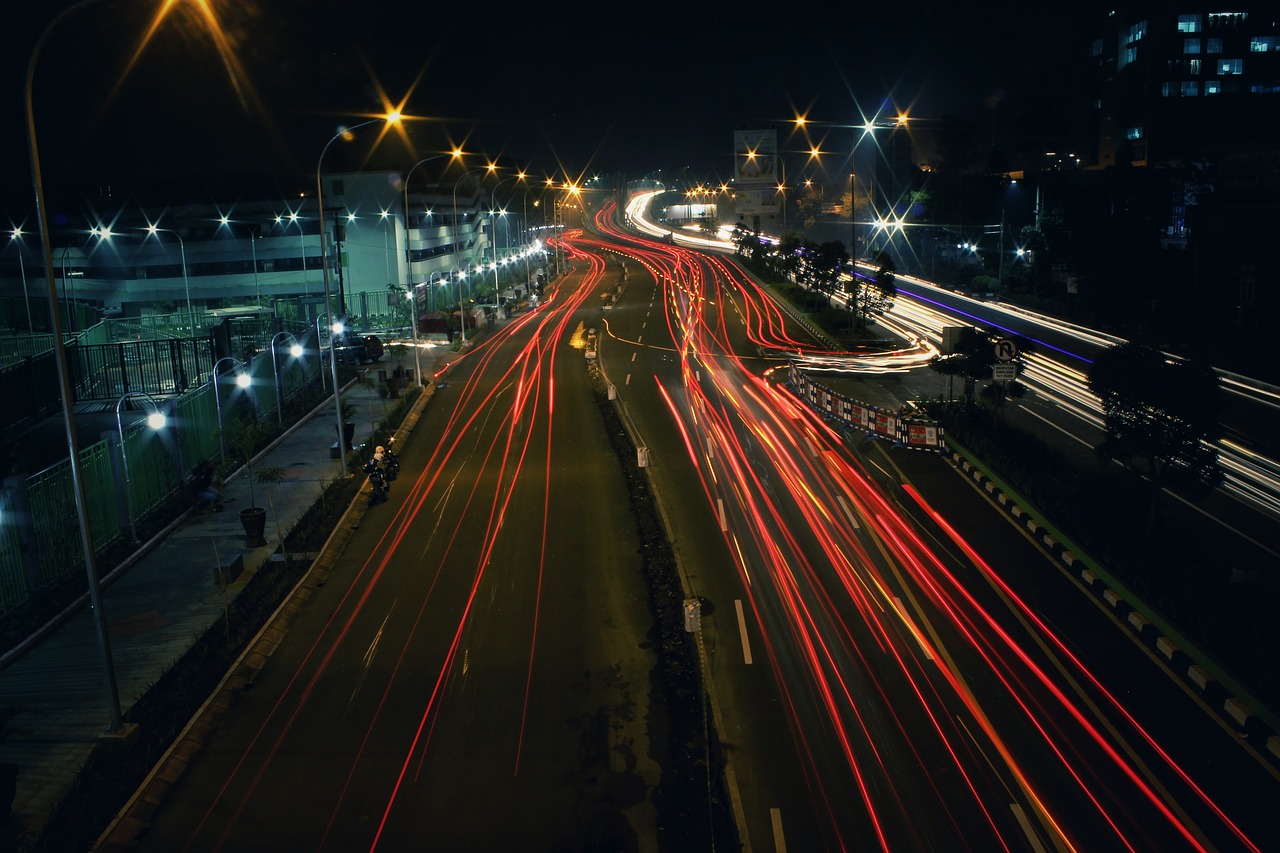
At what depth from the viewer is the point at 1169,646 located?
46.4 ft

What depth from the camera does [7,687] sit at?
14.0 meters

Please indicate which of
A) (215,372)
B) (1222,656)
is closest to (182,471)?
(215,372)

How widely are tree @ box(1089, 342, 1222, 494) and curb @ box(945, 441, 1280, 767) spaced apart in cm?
215

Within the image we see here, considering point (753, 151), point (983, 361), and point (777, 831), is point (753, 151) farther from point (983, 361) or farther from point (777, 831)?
point (777, 831)

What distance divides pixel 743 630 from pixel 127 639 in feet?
33.1

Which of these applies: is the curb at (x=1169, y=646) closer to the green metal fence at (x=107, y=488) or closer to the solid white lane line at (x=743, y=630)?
the solid white lane line at (x=743, y=630)

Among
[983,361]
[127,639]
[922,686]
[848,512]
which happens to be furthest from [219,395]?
[983,361]

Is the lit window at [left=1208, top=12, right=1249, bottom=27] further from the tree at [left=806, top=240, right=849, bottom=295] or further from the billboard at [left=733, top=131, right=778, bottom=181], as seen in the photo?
the tree at [left=806, top=240, right=849, bottom=295]

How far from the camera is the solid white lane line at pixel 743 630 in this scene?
47.8ft

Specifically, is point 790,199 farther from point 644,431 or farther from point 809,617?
point 809,617

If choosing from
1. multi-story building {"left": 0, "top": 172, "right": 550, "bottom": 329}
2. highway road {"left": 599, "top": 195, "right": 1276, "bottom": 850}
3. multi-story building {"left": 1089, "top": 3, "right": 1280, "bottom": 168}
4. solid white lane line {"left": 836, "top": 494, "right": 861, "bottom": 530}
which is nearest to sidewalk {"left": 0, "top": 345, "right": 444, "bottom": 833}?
highway road {"left": 599, "top": 195, "right": 1276, "bottom": 850}

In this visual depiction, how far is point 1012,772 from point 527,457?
18124mm

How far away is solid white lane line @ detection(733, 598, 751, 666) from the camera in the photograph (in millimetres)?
14562

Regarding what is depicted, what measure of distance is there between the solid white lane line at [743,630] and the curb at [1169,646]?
606 centimetres
